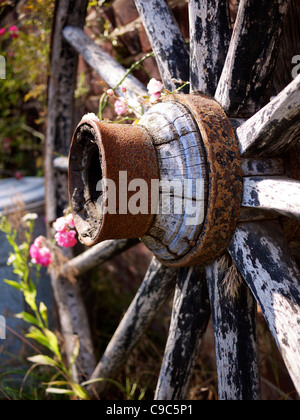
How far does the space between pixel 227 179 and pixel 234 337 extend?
37cm

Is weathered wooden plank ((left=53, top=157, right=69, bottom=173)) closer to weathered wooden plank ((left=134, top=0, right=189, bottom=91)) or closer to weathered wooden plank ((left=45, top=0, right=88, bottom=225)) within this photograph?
weathered wooden plank ((left=45, top=0, right=88, bottom=225))

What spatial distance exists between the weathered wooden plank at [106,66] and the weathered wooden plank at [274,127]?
1.44ft

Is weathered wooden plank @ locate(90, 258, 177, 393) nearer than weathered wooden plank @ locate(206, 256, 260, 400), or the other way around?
weathered wooden plank @ locate(206, 256, 260, 400)

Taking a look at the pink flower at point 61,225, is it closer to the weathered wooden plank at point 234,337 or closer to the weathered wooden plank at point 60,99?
the weathered wooden plank at point 60,99

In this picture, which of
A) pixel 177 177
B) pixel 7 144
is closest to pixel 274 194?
pixel 177 177

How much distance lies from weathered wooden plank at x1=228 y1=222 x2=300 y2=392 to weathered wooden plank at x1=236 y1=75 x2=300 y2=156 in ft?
0.55

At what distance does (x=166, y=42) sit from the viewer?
1060mm

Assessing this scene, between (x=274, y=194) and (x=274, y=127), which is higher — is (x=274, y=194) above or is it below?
below

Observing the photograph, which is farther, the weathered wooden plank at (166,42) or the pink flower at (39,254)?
the pink flower at (39,254)

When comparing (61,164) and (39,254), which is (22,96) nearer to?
(61,164)

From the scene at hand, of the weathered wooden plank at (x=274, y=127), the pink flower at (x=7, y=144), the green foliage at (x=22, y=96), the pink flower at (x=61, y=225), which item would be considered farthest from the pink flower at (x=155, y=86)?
the pink flower at (x=7, y=144)

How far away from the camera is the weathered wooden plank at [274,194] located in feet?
2.33

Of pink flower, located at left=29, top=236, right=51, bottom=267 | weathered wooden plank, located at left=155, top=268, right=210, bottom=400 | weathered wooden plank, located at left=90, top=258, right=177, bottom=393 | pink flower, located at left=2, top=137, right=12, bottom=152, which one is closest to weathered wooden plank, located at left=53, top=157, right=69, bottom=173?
pink flower, located at left=29, top=236, right=51, bottom=267

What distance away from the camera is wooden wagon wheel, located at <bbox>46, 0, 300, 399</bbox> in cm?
77
